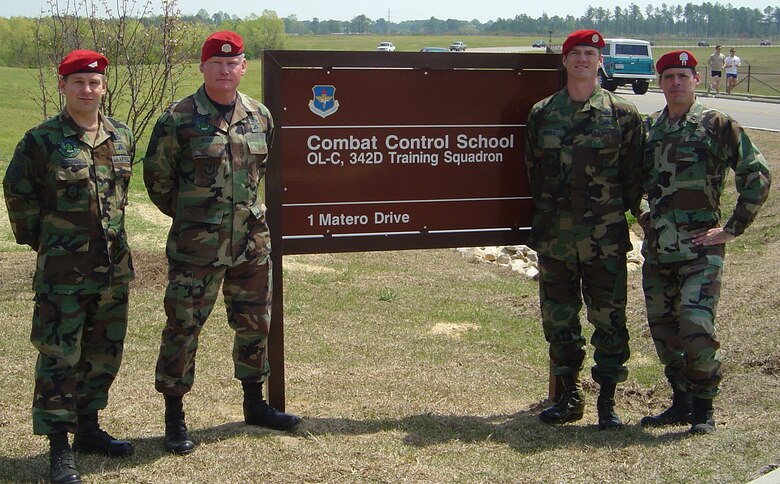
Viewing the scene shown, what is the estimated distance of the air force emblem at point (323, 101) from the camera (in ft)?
17.2

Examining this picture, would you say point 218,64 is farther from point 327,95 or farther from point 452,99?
point 452,99

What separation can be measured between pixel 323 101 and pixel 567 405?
7.27 ft

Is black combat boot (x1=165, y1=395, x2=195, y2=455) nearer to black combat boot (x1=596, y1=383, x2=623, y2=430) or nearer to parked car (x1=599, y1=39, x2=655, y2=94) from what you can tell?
black combat boot (x1=596, y1=383, x2=623, y2=430)

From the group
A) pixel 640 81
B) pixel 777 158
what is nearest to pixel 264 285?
pixel 777 158

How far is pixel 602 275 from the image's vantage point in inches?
204

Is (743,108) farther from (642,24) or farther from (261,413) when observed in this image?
(642,24)

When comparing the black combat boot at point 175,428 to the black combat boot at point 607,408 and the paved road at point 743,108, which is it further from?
the paved road at point 743,108

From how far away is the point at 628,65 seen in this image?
36.6m

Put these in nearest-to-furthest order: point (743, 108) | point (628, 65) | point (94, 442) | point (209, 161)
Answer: point (209, 161), point (94, 442), point (743, 108), point (628, 65)

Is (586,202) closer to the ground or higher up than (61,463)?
higher up

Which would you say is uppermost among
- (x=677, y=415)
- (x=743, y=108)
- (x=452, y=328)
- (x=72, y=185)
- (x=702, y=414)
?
(x=72, y=185)

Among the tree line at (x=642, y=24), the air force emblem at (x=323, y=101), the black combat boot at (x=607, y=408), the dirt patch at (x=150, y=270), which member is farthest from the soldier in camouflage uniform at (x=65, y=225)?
the tree line at (x=642, y=24)

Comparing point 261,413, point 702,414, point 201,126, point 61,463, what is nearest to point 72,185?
point 201,126

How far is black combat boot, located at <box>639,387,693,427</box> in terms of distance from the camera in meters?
5.25
